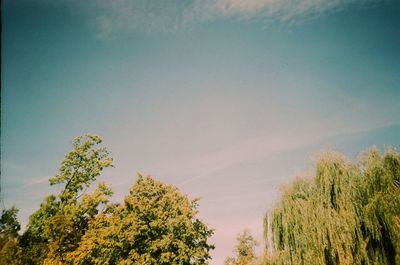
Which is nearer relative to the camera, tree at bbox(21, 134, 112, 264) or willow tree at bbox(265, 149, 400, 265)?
willow tree at bbox(265, 149, 400, 265)

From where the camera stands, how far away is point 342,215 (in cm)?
1111

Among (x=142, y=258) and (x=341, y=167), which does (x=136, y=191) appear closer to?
(x=142, y=258)

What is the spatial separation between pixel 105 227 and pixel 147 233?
3.09 m

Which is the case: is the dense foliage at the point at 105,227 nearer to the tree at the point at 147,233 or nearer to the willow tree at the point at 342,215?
the tree at the point at 147,233

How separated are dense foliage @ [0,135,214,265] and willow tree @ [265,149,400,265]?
9.49m

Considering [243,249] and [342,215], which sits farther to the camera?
[243,249]

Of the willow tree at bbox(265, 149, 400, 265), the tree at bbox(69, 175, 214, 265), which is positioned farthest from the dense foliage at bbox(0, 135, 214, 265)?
the willow tree at bbox(265, 149, 400, 265)

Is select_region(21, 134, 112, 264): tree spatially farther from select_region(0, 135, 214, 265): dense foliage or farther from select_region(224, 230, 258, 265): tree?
select_region(224, 230, 258, 265): tree

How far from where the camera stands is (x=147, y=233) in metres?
20.3

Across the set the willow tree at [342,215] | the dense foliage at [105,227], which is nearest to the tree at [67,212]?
the dense foliage at [105,227]

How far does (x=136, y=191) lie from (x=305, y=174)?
14234 mm

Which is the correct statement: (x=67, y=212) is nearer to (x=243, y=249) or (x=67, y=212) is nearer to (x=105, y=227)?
(x=105, y=227)

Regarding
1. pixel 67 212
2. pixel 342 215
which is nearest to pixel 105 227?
pixel 67 212

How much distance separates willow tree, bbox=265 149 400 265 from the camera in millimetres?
10516
